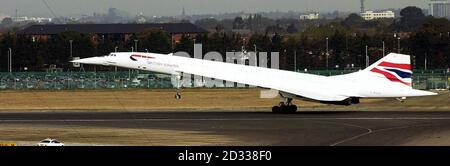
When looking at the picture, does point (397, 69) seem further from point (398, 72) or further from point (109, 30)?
point (109, 30)

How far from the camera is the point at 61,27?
147 metres

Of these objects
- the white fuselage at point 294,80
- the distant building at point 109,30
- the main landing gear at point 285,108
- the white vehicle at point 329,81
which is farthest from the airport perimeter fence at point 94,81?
the distant building at point 109,30

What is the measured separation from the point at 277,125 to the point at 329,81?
9.64 metres

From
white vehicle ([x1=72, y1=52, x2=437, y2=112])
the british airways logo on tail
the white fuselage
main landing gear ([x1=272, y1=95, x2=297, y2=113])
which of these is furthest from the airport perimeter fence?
main landing gear ([x1=272, y1=95, x2=297, y2=113])

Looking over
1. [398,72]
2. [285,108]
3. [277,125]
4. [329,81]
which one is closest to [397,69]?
[398,72]

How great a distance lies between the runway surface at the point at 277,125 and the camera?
96.8 ft

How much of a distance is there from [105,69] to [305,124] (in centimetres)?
7645

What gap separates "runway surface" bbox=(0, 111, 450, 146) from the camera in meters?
29.5

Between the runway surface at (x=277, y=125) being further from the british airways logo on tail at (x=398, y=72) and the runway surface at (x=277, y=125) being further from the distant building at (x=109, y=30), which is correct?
the distant building at (x=109, y=30)

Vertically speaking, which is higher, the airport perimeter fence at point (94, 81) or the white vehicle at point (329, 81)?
the white vehicle at point (329, 81)

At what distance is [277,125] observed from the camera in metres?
37.4

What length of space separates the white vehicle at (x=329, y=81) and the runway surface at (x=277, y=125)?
1.15 meters

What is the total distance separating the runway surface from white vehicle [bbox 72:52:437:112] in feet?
3.76
